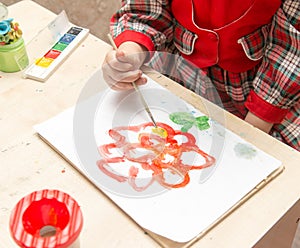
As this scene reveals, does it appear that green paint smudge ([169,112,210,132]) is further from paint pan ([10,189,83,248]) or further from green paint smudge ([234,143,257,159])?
paint pan ([10,189,83,248])

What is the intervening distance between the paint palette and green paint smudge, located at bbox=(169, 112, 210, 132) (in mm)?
260

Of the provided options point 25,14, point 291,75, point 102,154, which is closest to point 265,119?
point 291,75

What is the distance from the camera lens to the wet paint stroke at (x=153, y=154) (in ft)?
2.10

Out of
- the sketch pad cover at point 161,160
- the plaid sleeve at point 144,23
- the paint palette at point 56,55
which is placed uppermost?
the plaid sleeve at point 144,23

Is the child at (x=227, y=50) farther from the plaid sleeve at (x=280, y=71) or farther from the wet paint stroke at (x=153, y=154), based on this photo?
the wet paint stroke at (x=153, y=154)

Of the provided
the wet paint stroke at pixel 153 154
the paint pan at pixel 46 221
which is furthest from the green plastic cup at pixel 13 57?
the paint pan at pixel 46 221

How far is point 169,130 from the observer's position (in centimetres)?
71

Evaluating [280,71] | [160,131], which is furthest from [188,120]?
[280,71]

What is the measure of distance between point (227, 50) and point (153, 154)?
0.94ft

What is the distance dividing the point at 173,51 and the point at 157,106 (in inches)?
8.7

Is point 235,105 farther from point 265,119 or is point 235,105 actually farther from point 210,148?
point 210,148

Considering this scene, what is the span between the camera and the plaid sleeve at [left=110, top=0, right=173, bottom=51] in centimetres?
86

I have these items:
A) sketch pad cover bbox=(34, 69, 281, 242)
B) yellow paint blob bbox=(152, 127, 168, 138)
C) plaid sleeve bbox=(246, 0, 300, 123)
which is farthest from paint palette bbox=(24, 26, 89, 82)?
plaid sleeve bbox=(246, 0, 300, 123)

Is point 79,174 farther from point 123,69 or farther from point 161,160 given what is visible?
point 123,69
